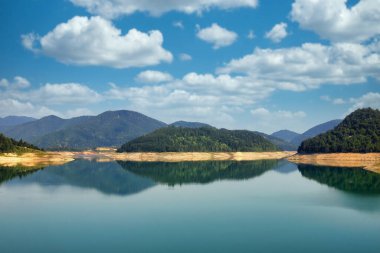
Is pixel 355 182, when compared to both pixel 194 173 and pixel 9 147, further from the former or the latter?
pixel 9 147

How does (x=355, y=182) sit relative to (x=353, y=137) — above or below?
below

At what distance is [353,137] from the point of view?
5709 inches

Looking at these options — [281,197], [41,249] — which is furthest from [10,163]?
[41,249]

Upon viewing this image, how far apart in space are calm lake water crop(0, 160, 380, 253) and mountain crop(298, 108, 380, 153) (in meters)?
61.9

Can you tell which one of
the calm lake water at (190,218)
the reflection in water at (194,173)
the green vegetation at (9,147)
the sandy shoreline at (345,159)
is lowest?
the calm lake water at (190,218)

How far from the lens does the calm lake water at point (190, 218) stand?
3469cm

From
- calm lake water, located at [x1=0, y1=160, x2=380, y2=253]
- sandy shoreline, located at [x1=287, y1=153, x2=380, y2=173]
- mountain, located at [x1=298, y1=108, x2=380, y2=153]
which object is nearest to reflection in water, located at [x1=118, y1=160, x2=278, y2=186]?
calm lake water, located at [x1=0, y1=160, x2=380, y2=253]

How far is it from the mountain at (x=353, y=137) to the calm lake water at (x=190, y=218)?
61.9 metres

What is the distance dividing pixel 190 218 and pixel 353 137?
4548 inches

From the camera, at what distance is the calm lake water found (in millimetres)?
34688

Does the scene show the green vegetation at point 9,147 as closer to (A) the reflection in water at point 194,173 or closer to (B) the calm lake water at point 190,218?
(A) the reflection in water at point 194,173

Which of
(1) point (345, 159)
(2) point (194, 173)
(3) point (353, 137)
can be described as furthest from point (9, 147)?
(3) point (353, 137)

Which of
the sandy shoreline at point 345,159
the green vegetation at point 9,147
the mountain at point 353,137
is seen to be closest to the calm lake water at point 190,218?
the sandy shoreline at point 345,159

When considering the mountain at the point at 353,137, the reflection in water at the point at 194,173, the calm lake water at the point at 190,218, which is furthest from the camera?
the mountain at the point at 353,137
